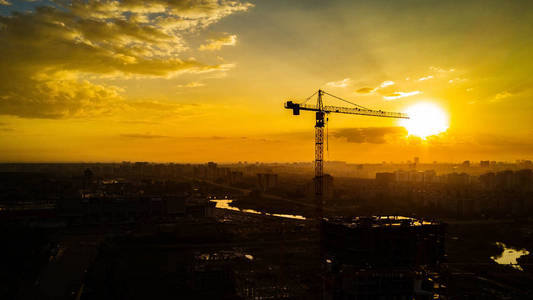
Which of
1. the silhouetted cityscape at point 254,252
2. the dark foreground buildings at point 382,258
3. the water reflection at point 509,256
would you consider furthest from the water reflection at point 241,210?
the dark foreground buildings at point 382,258

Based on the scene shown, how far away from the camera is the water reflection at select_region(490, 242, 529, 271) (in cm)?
1490

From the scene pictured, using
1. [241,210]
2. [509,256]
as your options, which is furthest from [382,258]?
[241,210]

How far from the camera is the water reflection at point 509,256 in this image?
14896mm

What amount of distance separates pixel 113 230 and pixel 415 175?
46.1 meters

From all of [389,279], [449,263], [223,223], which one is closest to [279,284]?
[389,279]

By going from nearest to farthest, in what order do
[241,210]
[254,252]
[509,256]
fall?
[254,252] → [509,256] → [241,210]

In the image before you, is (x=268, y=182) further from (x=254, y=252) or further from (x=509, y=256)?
(x=509, y=256)

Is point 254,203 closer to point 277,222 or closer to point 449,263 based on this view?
point 277,222

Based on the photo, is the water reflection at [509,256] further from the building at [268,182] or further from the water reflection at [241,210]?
the building at [268,182]

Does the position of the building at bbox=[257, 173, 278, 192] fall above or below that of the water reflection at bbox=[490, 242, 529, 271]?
above

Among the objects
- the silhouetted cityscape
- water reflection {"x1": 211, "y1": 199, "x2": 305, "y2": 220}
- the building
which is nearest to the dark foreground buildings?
the silhouetted cityscape

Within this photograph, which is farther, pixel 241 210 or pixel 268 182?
pixel 268 182

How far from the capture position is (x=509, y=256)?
53.6 feet

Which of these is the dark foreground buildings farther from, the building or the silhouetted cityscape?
the building
